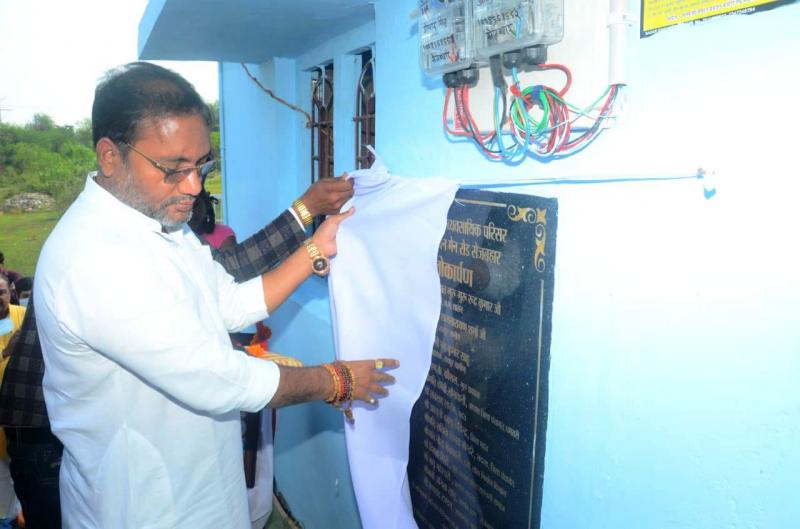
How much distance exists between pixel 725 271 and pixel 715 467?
39cm

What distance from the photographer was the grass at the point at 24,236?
15.4 metres

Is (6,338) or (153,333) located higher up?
(153,333)

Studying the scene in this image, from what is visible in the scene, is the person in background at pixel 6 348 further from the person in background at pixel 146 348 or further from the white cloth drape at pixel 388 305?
the white cloth drape at pixel 388 305

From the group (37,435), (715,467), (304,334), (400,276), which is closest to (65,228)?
(400,276)

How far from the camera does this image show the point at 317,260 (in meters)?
2.04

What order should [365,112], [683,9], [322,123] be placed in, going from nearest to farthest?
[683,9] → [365,112] → [322,123]

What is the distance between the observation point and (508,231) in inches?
58.9

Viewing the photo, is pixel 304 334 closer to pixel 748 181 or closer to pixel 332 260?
A: pixel 332 260

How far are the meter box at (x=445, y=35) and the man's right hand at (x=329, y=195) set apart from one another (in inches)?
22.0

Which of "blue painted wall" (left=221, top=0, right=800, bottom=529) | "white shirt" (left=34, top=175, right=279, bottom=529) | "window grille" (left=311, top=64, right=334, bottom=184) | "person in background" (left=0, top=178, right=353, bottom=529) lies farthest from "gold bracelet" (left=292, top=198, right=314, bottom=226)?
"window grille" (left=311, top=64, right=334, bottom=184)

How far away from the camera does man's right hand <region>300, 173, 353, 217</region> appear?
6.67 feet

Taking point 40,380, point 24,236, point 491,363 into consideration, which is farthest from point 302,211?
point 24,236

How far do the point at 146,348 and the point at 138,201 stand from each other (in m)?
0.47

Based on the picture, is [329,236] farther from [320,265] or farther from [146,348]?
[146,348]
